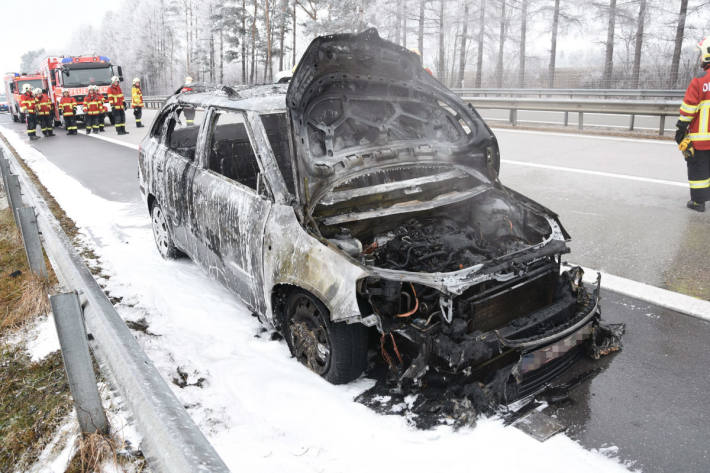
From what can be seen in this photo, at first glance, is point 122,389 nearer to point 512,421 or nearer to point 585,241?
point 512,421

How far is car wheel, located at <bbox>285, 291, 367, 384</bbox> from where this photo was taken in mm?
3094

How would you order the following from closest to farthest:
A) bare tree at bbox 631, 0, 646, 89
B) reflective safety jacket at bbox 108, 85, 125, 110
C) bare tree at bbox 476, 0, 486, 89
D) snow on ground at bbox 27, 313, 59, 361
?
snow on ground at bbox 27, 313, 59, 361, reflective safety jacket at bbox 108, 85, 125, 110, bare tree at bbox 631, 0, 646, 89, bare tree at bbox 476, 0, 486, 89

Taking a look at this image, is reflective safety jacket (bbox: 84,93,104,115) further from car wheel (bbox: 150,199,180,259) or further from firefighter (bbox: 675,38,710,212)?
firefighter (bbox: 675,38,710,212)

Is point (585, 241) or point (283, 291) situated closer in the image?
point (283, 291)

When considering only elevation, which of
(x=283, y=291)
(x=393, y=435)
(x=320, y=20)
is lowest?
(x=393, y=435)

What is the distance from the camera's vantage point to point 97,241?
641 cm

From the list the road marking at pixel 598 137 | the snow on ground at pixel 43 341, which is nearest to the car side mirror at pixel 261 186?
the snow on ground at pixel 43 341

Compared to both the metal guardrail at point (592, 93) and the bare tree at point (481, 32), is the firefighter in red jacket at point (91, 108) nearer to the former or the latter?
the metal guardrail at point (592, 93)

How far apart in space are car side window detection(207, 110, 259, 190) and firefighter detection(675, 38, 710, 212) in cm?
531

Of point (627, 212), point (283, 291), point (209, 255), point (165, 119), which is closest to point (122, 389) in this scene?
point (283, 291)

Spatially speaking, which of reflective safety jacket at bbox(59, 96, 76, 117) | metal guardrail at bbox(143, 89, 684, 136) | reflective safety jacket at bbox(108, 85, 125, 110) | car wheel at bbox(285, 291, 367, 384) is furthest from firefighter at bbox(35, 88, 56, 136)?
car wheel at bbox(285, 291, 367, 384)

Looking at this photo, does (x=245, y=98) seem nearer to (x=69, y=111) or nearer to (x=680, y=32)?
(x=69, y=111)

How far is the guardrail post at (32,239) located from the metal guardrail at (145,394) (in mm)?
2053

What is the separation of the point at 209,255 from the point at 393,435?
218 centimetres
